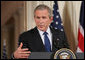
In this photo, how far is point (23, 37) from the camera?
2.47 meters

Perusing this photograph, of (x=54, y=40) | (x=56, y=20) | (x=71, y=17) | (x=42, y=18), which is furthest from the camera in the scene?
(x=71, y=17)

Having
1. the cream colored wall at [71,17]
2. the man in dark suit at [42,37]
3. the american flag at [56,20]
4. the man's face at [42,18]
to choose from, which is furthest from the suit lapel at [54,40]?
the cream colored wall at [71,17]

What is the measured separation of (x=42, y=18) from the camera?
7.58 feet

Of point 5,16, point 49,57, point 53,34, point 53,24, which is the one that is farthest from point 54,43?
point 5,16

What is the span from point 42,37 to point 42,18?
237 millimetres

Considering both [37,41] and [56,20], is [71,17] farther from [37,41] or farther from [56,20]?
[37,41]

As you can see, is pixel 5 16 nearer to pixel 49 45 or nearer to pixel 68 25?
pixel 68 25

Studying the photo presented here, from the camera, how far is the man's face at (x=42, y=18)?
2280mm

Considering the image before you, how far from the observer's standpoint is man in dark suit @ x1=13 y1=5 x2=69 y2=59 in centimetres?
229

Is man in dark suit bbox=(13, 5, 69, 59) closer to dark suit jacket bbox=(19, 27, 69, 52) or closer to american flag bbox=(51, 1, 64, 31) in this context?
dark suit jacket bbox=(19, 27, 69, 52)

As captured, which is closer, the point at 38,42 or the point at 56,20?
the point at 38,42

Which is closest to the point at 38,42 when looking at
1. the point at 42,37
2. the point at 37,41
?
the point at 37,41

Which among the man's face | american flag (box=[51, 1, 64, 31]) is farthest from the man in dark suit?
american flag (box=[51, 1, 64, 31])

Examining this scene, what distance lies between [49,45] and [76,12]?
3.23 m
